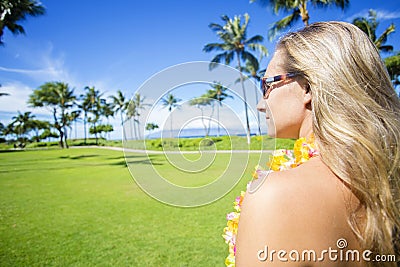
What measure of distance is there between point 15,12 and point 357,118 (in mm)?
21262

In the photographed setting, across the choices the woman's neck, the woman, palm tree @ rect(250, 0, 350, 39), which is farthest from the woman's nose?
palm tree @ rect(250, 0, 350, 39)

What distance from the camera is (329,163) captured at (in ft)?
2.46

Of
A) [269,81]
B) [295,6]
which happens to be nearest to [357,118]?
[269,81]

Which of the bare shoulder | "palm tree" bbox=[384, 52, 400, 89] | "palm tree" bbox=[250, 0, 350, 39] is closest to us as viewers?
the bare shoulder

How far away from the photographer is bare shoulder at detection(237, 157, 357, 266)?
622mm

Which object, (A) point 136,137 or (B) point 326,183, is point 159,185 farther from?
(B) point 326,183

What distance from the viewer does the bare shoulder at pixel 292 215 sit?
24.5 inches

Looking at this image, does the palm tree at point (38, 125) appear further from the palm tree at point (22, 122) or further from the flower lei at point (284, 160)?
the flower lei at point (284, 160)

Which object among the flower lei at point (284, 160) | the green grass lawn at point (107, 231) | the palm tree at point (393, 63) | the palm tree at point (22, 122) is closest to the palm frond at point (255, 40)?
the palm tree at point (393, 63)

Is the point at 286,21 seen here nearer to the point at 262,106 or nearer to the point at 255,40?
the point at 255,40

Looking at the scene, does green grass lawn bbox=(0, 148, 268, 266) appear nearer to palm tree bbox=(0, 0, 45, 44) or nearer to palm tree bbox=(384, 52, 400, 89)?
palm tree bbox=(0, 0, 45, 44)

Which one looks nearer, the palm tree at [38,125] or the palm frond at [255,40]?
the palm frond at [255,40]

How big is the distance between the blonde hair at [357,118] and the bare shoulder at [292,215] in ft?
0.27

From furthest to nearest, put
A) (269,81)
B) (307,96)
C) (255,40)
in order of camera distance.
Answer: (255,40), (269,81), (307,96)
